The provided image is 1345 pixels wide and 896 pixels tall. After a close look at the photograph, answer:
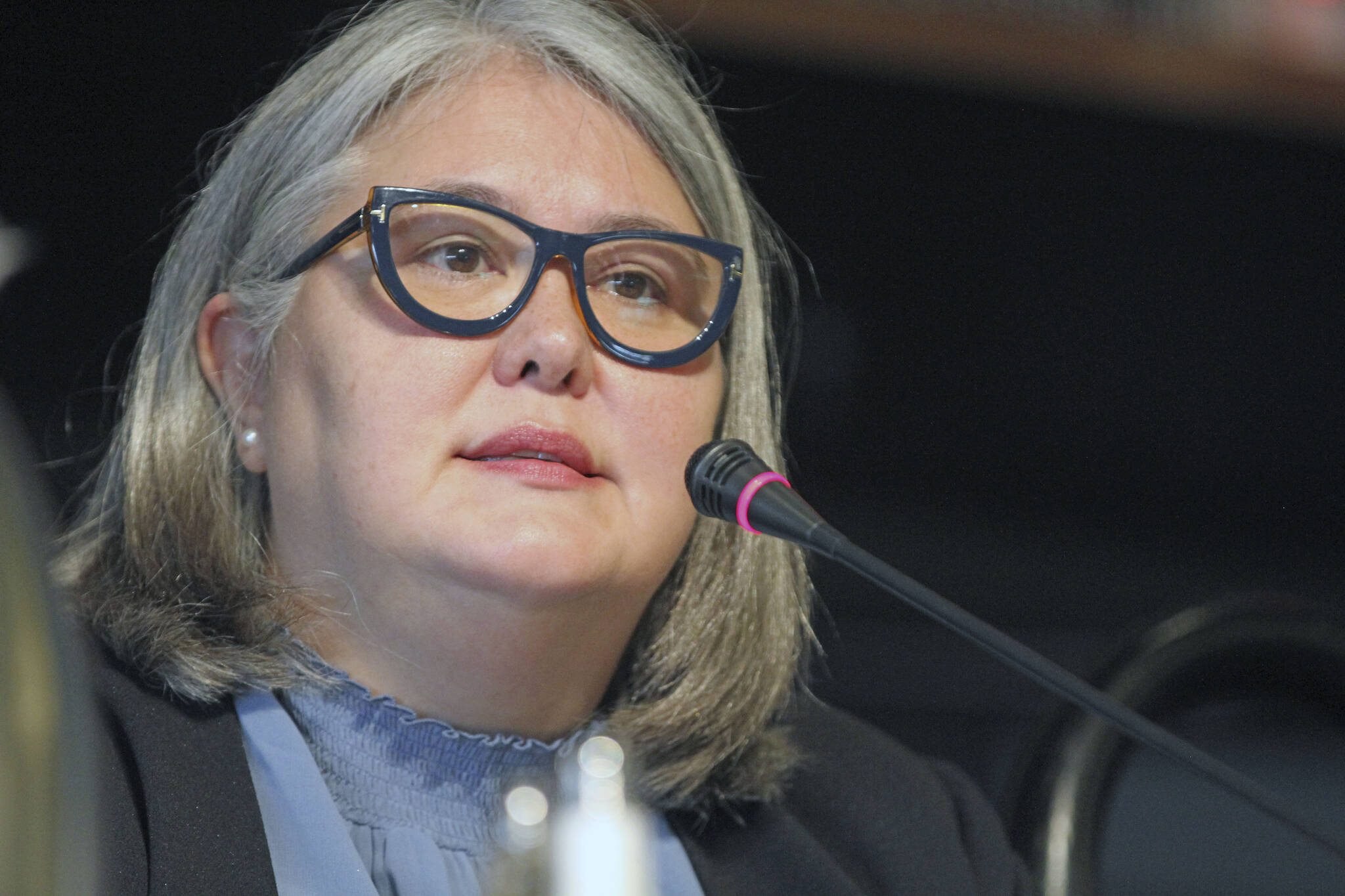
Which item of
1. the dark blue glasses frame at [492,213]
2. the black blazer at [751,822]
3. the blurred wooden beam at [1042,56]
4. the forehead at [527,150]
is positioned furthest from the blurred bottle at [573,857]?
the blurred wooden beam at [1042,56]

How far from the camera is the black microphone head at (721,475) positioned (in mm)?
1027

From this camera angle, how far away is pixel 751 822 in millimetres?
1307

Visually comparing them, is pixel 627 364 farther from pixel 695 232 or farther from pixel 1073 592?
pixel 1073 592

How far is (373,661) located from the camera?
3.86ft

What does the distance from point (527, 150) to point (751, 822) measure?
2.23 ft

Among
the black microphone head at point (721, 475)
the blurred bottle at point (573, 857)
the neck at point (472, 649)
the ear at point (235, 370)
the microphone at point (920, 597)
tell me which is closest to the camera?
the blurred bottle at point (573, 857)

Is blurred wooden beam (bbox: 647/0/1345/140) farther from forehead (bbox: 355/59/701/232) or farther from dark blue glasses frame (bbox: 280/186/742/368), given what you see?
dark blue glasses frame (bbox: 280/186/742/368)

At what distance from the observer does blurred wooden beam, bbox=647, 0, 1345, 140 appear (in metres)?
1.60

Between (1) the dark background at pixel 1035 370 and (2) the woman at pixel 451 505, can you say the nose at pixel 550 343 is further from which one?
(1) the dark background at pixel 1035 370

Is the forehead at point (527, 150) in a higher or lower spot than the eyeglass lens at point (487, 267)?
higher

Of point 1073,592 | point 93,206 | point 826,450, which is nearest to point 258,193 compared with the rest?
point 93,206

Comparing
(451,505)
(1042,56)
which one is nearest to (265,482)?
(451,505)

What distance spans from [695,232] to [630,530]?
34 centimetres

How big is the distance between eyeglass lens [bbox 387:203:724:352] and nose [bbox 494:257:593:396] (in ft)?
0.06
